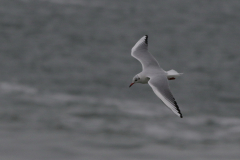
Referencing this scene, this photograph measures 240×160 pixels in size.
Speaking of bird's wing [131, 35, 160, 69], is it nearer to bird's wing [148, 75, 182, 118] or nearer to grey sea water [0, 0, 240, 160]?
bird's wing [148, 75, 182, 118]

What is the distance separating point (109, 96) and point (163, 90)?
4698 cm

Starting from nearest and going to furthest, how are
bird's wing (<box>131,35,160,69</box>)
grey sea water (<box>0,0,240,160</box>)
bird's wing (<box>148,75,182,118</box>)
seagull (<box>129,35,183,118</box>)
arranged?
bird's wing (<box>148,75,182,118</box>)
seagull (<box>129,35,183,118</box>)
bird's wing (<box>131,35,160,69</box>)
grey sea water (<box>0,0,240,160</box>)

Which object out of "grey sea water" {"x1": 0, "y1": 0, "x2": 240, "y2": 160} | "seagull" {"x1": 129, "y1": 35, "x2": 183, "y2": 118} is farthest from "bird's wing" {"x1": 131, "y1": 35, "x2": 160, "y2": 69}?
"grey sea water" {"x1": 0, "y1": 0, "x2": 240, "y2": 160}

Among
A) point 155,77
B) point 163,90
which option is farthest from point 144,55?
point 163,90

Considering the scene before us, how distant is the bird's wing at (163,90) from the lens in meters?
11.4

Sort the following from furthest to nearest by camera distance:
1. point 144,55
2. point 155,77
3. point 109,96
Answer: point 109,96 < point 144,55 < point 155,77

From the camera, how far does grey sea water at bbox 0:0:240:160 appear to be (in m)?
58.0

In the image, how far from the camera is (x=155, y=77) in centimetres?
1261

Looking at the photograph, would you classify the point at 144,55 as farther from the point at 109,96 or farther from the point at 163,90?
the point at 109,96

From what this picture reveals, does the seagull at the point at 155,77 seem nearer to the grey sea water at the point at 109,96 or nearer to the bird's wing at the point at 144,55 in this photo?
the bird's wing at the point at 144,55

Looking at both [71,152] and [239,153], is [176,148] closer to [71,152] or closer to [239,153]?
[239,153]

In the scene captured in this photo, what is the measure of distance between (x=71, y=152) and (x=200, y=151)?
59.5ft

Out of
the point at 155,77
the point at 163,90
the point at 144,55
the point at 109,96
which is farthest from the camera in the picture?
the point at 109,96

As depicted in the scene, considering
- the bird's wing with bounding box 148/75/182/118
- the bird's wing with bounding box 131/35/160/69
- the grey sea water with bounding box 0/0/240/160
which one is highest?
the grey sea water with bounding box 0/0/240/160
